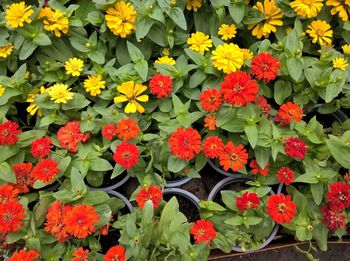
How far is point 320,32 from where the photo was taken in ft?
4.71

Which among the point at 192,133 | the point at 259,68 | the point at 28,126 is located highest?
the point at 259,68

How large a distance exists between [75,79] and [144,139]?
0.36m

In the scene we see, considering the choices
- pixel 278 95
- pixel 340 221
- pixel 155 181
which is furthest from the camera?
pixel 278 95

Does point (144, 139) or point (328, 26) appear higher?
point (328, 26)

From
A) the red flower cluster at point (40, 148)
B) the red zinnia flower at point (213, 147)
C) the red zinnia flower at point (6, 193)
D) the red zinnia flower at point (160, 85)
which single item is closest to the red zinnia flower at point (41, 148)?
the red flower cluster at point (40, 148)

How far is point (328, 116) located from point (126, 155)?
81 centimetres

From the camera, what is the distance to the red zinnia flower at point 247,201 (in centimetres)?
120

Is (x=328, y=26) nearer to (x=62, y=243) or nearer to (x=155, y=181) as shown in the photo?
(x=155, y=181)

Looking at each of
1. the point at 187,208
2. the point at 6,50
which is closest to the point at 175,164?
the point at 187,208

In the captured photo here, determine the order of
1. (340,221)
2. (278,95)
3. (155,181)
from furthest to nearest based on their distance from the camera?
(278,95) < (155,181) < (340,221)

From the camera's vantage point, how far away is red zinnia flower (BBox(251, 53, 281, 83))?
1.28 meters

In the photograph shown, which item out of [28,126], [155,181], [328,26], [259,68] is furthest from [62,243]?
[328,26]

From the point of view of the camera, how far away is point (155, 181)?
1289 millimetres

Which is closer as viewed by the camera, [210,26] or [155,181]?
[155,181]
